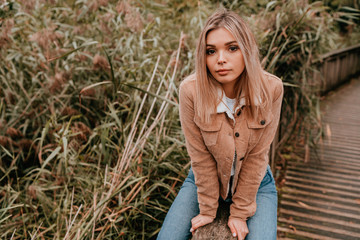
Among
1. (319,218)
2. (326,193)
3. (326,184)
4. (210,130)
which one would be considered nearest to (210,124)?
(210,130)

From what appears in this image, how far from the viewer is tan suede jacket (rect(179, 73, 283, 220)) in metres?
1.47

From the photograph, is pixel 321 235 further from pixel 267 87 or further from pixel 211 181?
pixel 267 87

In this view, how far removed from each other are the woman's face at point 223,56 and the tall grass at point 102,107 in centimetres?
57

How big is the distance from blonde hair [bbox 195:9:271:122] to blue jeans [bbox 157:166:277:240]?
0.43 meters

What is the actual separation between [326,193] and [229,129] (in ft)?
5.56

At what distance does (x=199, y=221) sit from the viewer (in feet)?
4.80

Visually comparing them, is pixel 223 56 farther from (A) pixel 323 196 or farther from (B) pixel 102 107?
(A) pixel 323 196

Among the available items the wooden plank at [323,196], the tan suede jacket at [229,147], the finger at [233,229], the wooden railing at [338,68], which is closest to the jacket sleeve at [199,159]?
the tan suede jacket at [229,147]

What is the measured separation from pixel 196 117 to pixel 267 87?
356mm

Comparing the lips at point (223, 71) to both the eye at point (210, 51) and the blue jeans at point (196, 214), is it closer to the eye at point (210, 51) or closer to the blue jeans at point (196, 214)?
the eye at point (210, 51)

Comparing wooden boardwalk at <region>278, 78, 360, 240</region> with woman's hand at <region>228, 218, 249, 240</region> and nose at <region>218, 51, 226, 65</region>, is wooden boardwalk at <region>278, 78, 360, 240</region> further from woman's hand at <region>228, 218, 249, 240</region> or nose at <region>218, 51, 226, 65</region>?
nose at <region>218, 51, 226, 65</region>

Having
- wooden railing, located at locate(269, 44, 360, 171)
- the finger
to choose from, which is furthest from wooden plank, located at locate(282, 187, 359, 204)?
wooden railing, located at locate(269, 44, 360, 171)

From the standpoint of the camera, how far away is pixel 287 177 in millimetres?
2965

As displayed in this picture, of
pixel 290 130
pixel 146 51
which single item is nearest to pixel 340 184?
pixel 290 130
